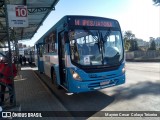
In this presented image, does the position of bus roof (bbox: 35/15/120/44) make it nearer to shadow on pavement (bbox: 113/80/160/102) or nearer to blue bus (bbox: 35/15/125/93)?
blue bus (bbox: 35/15/125/93)

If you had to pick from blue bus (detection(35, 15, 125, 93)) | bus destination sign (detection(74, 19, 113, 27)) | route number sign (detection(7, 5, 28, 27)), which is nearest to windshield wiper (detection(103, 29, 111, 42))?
blue bus (detection(35, 15, 125, 93))

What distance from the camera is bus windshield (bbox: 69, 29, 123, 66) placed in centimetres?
830

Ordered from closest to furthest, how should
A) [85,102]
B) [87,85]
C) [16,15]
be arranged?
1. [16,15]
2. [87,85]
3. [85,102]

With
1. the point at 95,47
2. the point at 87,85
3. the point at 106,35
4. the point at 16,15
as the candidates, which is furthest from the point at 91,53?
the point at 16,15

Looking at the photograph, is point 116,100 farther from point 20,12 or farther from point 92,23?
point 20,12

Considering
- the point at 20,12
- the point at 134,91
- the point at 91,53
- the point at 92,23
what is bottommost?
the point at 134,91

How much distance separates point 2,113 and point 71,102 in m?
2.72

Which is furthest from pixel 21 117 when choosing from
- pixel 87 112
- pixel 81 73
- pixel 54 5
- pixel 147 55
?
pixel 147 55

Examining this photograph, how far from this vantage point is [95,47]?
28.1 ft

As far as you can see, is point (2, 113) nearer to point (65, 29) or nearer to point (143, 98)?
point (65, 29)

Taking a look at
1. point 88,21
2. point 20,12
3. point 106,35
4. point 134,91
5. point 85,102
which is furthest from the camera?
point 134,91

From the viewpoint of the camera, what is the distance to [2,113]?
6.79 meters

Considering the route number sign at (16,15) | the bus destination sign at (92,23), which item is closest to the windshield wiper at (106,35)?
the bus destination sign at (92,23)

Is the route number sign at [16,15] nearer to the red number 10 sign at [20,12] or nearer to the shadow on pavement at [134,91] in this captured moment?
the red number 10 sign at [20,12]
